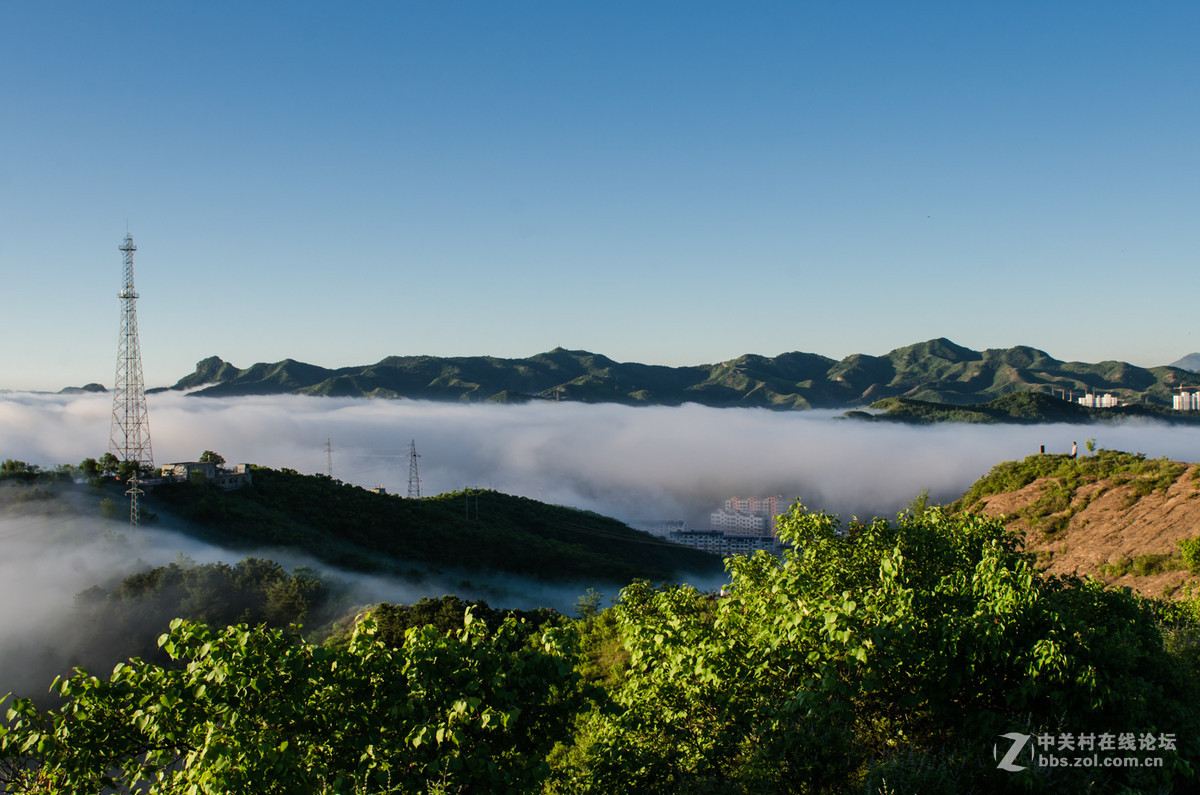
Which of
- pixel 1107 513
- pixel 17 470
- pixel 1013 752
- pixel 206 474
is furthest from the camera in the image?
pixel 206 474

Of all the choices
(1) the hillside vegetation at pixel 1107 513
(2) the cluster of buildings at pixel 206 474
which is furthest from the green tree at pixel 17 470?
(1) the hillside vegetation at pixel 1107 513

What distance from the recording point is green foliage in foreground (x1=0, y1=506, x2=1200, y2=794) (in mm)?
7605

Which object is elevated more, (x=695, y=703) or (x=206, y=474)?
(x=695, y=703)

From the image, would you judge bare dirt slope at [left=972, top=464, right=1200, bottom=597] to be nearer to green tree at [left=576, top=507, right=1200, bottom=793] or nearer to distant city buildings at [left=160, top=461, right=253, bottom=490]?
green tree at [left=576, top=507, right=1200, bottom=793]

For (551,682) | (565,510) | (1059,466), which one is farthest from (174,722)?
(565,510)

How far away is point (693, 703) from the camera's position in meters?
10.2

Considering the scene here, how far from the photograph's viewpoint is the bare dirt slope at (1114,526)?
82.9ft

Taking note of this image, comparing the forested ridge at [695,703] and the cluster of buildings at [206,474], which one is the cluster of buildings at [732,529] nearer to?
the cluster of buildings at [206,474]

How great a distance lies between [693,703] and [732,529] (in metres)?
176

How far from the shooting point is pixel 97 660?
3841 cm

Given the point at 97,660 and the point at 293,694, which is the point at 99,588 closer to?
the point at 97,660

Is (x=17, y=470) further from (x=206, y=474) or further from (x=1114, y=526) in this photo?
(x=1114, y=526)

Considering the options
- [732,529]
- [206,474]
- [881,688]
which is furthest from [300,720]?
[732,529]

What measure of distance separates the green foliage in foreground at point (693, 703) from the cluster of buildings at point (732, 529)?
130 metres
